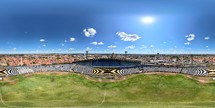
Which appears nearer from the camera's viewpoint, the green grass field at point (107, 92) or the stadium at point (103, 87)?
the green grass field at point (107, 92)

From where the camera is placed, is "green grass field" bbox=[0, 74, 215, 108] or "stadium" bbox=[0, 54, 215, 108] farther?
"stadium" bbox=[0, 54, 215, 108]

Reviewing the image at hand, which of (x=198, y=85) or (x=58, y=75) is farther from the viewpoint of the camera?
(x=58, y=75)

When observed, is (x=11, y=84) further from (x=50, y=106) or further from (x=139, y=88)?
(x=139, y=88)

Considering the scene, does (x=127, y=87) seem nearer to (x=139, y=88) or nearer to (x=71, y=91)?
(x=139, y=88)

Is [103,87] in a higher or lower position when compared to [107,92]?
higher

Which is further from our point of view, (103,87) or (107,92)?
(103,87)

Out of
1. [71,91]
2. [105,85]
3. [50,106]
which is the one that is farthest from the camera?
[105,85]

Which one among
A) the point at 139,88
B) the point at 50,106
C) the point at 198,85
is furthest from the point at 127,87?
the point at 50,106

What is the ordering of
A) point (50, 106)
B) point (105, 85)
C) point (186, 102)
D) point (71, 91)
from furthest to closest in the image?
point (105, 85)
point (71, 91)
point (186, 102)
point (50, 106)
